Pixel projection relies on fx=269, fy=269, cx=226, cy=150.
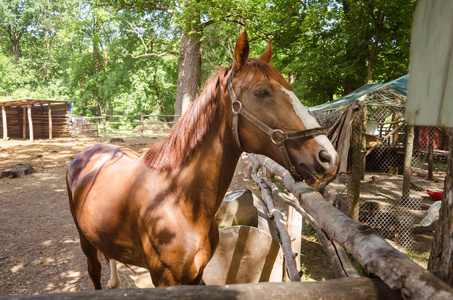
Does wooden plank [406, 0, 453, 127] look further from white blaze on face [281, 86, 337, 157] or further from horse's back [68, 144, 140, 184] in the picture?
horse's back [68, 144, 140, 184]

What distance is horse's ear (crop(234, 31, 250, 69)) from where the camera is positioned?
156cm

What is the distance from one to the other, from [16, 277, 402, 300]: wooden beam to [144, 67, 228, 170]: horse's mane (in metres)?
0.99

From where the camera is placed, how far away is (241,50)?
160 cm

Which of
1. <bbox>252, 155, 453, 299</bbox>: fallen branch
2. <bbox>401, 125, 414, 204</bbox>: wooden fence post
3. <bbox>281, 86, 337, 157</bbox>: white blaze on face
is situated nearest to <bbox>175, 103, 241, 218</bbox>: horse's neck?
<bbox>281, 86, 337, 157</bbox>: white blaze on face

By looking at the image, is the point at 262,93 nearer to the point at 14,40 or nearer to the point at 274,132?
the point at 274,132

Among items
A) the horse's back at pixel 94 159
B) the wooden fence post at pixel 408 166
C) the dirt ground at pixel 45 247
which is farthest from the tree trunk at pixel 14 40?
the wooden fence post at pixel 408 166

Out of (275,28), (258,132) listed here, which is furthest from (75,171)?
(275,28)

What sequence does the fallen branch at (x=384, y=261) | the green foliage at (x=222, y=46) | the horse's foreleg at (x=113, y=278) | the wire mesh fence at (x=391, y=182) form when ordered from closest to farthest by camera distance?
1. the fallen branch at (x=384, y=261)
2. the horse's foreleg at (x=113, y=278)
3. the wire mesh fence at (x=391, y=182)
4. the green foliage at (x=222, y=46)

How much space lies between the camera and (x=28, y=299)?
0.81 metres

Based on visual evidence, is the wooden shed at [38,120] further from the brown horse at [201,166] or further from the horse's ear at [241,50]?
the horse's ear at [241,50]

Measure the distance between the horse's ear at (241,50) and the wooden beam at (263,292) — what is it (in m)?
1.22

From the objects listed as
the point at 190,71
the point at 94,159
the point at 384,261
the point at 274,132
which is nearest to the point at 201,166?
the point at 274,132

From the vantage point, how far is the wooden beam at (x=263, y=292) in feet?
2.86

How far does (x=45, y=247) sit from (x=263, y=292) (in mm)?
4848
